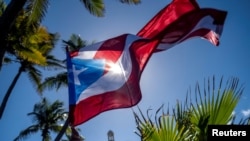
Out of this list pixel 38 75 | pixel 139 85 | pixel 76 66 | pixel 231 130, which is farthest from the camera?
pixel 38 75

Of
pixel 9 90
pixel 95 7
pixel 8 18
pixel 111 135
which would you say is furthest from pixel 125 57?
pixel 9 90

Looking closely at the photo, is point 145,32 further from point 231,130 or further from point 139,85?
point 231,130

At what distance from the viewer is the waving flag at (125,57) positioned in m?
5.79

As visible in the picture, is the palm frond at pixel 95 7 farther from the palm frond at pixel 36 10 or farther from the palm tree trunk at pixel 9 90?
the palm tree trunk at pixel 9 90

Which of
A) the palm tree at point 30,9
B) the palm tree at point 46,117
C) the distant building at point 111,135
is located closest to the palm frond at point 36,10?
the palm tree at point 30,9

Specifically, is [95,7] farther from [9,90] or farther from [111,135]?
[9,90]

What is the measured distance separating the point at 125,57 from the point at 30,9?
8286mm

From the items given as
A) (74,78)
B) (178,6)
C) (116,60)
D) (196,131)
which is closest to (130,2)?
(178,6)

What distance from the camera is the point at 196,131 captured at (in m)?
3.47

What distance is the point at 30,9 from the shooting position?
14.1 meters

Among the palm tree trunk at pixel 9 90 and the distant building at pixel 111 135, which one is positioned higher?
the palm tree trunk at pixel 9 90

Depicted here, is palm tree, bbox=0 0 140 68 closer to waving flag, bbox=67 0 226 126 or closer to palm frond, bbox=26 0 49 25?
palm frond, bbox=26 0 49 25

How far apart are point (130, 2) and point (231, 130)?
12964 millimetres

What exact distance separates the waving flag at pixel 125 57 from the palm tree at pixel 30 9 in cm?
582
